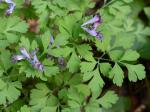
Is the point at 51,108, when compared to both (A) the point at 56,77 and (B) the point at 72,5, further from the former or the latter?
(B) the point at 72,5

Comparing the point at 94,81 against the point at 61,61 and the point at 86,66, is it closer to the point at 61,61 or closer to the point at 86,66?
the point at 86,66

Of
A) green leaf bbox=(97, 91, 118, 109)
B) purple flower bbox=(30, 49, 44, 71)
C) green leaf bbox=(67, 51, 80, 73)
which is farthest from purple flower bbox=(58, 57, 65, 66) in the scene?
green leaf bbox=(97, 91, 118, 109)

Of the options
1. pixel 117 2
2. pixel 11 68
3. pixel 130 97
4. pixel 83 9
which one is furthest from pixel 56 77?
pixel 130 97

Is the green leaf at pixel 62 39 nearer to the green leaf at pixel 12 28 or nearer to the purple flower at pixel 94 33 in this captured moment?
the purple flower at pixel 94 33

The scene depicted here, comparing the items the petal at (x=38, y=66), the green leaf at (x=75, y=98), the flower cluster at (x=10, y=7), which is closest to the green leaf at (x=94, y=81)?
the green leaf at (x=75, y=98)

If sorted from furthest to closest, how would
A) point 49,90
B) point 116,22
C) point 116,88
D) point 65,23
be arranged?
point 116,88, point 116,22, point 49,90, point 65,23

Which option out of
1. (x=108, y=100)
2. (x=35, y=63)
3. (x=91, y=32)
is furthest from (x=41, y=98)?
A: (x=91, y=32)
